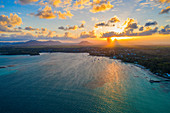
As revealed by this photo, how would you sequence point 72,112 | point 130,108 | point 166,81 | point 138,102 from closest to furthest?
point 72,112 < point 130,108 < point 138,102 < point 166,81

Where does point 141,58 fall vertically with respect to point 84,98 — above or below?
above

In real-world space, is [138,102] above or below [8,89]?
below

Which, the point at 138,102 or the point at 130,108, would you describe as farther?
the point at 138,102

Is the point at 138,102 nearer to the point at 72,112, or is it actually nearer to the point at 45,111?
the point at 72,112

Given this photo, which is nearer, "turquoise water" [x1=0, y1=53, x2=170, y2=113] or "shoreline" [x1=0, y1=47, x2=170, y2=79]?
"turquoise water" [x1=0, y1=53, x2=170, y2=113]

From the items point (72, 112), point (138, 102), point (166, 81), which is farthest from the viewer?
point (166, 81)

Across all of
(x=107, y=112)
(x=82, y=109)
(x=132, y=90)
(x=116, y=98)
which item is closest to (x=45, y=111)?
(x=82, y=109)

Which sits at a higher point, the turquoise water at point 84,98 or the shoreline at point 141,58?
the shoreline at point 141,58

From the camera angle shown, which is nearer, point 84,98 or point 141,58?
point 84,98

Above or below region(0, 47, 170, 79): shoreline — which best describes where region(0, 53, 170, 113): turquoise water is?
below

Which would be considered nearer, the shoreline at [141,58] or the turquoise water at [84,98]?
the turquoise water at [84,98]
